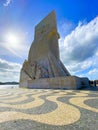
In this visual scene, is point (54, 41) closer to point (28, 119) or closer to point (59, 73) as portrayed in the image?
point (59, 73)

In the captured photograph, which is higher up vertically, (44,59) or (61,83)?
(44,59)

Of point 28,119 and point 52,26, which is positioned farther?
point 52,26

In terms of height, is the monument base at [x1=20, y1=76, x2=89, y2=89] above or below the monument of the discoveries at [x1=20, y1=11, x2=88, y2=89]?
below

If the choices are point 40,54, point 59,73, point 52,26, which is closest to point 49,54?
point 40,54

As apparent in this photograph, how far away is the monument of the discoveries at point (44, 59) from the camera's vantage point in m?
15.4

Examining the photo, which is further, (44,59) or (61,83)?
(44,59)

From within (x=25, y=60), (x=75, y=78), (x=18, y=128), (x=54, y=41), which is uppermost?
(x=54, y=41)

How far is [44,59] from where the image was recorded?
1734cm

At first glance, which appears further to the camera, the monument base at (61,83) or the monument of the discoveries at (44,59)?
the monument of the discoveries at (44,59)

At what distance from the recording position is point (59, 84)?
12.0 metres

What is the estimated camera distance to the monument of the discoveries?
15.4 meters

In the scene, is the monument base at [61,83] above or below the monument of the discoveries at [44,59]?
below

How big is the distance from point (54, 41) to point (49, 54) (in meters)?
3.06

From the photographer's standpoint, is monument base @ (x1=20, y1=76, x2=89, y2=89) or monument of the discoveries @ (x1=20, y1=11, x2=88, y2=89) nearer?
monument base @ (x1=20, y1=76, x2=89, y2=89)
